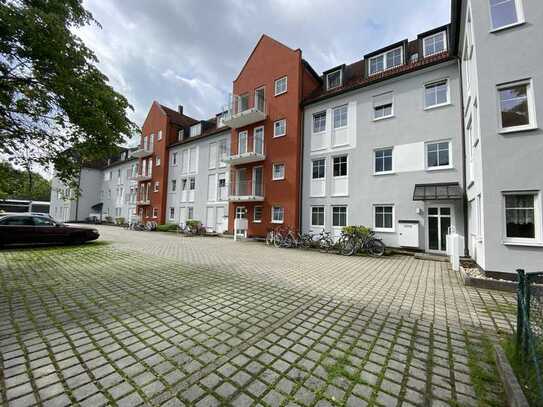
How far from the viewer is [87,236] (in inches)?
520

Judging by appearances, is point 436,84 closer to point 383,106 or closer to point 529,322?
point 383,106

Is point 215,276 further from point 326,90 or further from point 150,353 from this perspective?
point 326,90

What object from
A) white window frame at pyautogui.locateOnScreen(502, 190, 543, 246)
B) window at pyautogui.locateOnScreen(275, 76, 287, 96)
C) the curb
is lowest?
the curb

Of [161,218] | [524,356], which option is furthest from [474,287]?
[161,218]

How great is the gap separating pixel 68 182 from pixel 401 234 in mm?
13751

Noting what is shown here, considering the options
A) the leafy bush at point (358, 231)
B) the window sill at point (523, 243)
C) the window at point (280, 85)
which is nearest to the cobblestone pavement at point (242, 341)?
the window sill at point (523, 243)

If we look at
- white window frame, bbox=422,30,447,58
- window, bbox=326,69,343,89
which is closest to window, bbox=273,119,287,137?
window, bbox=326,69,343,89

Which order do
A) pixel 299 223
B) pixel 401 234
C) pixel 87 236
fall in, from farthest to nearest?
pixel 299 223, pixel 87 236, pixel 401 234

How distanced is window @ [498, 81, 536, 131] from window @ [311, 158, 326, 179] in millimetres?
9207

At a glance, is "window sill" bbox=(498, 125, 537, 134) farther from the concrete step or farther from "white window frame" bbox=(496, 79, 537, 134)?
the concrete step

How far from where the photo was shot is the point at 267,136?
18.6 m

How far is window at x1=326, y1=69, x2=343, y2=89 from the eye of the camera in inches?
657

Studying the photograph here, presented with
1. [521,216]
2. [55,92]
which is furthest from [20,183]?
[521,216]

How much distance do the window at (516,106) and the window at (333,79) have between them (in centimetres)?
1073
